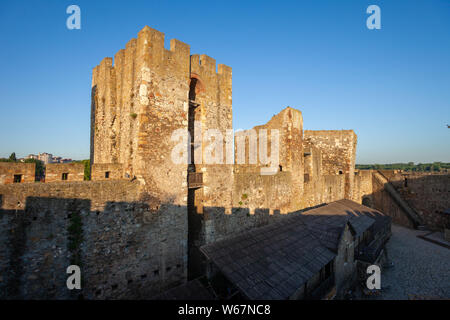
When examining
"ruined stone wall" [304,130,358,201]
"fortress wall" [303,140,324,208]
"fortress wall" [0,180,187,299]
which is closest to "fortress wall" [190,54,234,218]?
"fortress wall" [0,180,187,299]

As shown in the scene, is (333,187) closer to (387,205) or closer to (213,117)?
(387,205)

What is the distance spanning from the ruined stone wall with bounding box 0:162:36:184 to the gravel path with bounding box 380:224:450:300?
14.4 meters

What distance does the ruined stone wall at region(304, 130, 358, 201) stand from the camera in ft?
70.2

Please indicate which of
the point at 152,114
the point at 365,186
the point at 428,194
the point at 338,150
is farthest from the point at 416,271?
the point at 152,114

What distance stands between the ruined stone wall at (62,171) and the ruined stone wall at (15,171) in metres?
0.35

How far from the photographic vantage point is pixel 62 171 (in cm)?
666

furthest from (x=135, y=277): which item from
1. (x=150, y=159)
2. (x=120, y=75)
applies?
(x=120, y=75)

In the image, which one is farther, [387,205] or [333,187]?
[387,205]

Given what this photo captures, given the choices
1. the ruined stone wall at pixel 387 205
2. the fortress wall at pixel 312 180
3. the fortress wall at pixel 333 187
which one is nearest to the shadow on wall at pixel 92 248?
the fortress wall at pixel 312 180

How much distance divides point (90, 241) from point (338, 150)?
22.2m

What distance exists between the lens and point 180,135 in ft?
28.7

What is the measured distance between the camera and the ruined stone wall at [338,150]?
70.2 ft

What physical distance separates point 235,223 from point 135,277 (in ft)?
18.1
